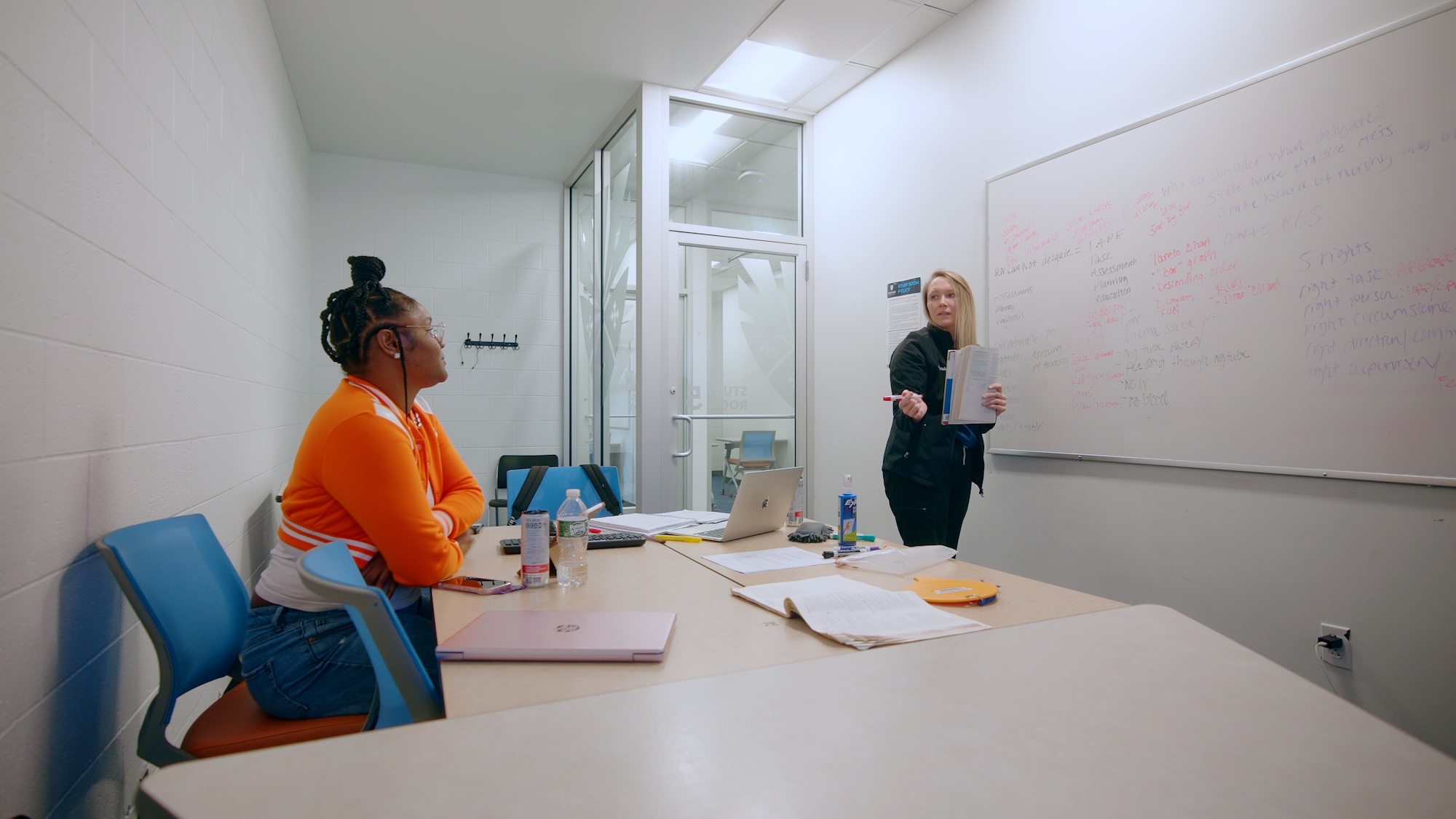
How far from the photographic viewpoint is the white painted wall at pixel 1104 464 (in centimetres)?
192

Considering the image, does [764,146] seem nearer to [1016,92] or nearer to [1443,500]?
[1016,92]

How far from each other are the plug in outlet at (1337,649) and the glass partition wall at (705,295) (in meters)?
2.66

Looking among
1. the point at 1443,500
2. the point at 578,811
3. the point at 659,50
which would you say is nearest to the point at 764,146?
the point at 659,50

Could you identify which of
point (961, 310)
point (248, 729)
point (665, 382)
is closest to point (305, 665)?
point (248, 729)

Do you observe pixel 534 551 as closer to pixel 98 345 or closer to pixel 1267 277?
pixel 98 345

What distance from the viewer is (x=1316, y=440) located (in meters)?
2.05

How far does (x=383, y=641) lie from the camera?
1.03 metres

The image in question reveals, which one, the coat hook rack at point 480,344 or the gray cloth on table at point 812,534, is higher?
the coat hook rack at point 480,344

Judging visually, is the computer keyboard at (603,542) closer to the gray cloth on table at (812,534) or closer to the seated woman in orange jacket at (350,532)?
the seated woman in orange jacket at (350,532)

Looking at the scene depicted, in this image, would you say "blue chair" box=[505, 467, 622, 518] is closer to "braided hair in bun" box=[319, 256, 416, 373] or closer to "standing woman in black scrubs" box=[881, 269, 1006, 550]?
"braided hair in bun" box=[319, 256, 416, 373]

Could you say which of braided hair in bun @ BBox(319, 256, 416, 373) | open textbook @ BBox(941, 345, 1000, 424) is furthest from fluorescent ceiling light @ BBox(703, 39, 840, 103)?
braided hair in bun @ BBox(319, 256, 416, 373)

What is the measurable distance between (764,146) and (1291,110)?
2.83 metres

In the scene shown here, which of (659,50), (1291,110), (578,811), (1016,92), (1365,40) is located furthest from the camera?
(659,50)

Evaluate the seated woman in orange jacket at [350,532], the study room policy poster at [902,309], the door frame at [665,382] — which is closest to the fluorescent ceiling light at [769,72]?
the door frame at [665,382]
